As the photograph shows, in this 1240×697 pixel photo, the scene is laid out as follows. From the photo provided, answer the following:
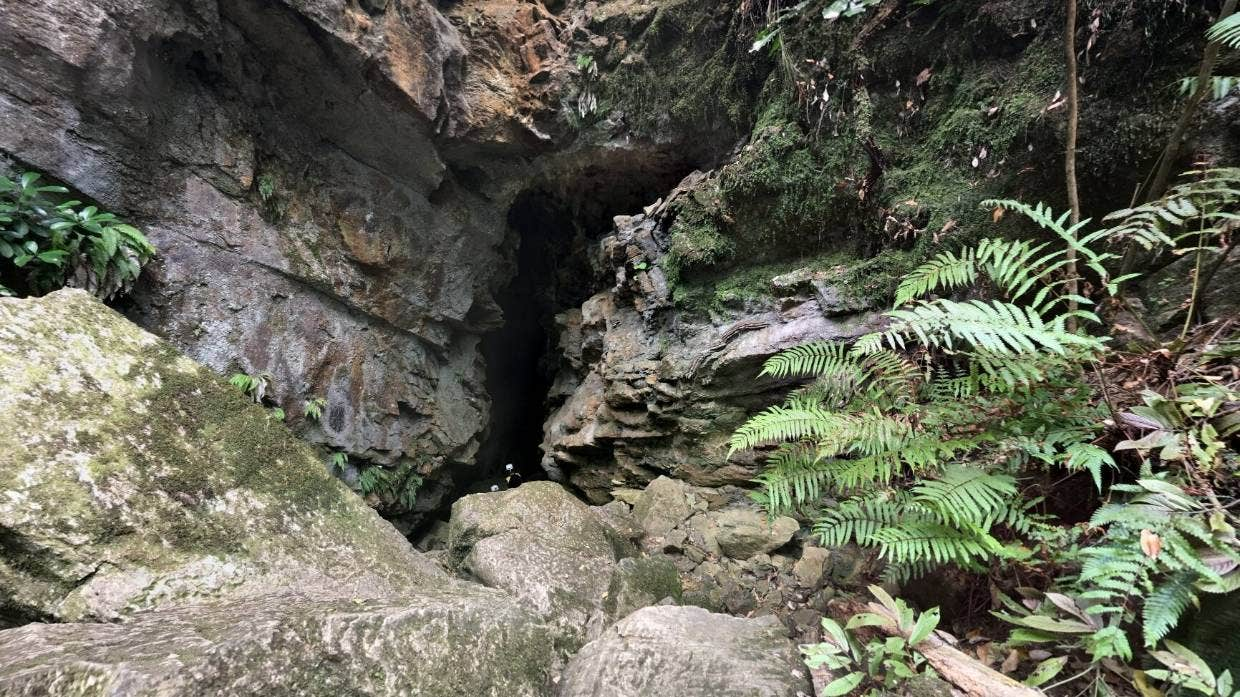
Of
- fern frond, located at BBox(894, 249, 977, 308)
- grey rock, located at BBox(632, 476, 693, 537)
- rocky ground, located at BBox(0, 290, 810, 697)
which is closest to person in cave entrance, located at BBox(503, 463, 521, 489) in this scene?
grey rock, located at BBox(632, 476, 693, 537)

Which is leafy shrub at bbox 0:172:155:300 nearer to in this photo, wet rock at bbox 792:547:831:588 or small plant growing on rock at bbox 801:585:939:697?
small plant growing on rock at bbox 801:585:939:697

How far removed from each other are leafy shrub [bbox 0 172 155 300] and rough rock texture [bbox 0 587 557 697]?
9.16ft

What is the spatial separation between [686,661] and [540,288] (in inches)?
303

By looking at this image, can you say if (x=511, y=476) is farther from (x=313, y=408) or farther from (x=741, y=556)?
(x=741, y=556)

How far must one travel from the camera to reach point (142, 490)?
1.94m

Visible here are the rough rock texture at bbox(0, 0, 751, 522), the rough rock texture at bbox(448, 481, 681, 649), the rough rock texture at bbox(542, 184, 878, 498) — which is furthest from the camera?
the rough rock texture at bbox(542, 184, 878, 498)

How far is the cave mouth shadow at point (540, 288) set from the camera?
681 centimetres

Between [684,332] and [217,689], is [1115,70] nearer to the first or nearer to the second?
[684,332]

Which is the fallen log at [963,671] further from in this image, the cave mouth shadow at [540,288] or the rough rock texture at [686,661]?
the cave mouth shadow at [540,288]

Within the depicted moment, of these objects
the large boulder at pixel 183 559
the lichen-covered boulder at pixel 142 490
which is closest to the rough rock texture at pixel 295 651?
the large boulder at pixel 183 559

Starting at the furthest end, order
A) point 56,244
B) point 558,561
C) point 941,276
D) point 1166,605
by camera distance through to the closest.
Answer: point 56,244
point 558,561
point 941,276
point 1166,605

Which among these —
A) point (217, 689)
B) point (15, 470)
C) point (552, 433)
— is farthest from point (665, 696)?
point (552, 433)

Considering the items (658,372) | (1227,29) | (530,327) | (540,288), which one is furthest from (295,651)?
(530,327)

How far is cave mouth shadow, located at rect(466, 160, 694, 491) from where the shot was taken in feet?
22.4
